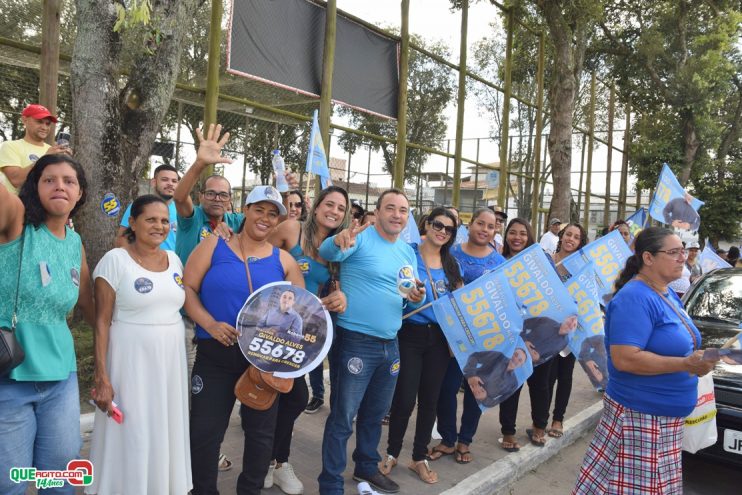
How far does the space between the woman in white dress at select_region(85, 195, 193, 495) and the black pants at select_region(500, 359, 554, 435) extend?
2.78 metres

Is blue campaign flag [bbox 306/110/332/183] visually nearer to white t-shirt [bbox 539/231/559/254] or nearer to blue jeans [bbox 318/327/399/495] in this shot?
blue jeans [bbox 318/327/399/495]

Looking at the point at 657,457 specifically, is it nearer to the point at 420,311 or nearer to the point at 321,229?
the point at 420,311

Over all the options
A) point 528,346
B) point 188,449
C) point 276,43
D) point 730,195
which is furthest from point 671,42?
point 188,449

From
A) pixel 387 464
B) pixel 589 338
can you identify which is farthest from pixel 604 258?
pixel 387 464

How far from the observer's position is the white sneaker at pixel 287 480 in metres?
3.46

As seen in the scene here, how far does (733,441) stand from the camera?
12.5ft

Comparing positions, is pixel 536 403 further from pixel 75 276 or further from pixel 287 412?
pixel 75 276

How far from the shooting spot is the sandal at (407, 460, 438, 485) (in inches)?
148

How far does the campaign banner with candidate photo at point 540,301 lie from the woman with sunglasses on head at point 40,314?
279cm

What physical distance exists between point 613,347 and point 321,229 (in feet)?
6.38

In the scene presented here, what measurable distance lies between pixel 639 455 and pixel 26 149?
451 centimetres

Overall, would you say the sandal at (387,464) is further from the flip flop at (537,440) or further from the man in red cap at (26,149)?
the man in red cap at (26,149)

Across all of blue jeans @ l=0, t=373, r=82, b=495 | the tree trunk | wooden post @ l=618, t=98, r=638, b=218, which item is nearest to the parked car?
blue jeans @ l=0, t=373, r=82, b=495

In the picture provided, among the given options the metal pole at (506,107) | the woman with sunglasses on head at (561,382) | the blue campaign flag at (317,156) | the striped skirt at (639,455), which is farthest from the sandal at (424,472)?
the metal pole at (506,107)
